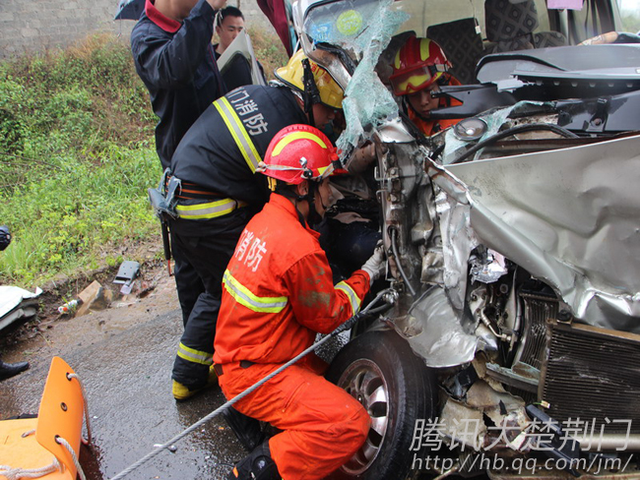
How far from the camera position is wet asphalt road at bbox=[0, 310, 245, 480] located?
2691 millimetres

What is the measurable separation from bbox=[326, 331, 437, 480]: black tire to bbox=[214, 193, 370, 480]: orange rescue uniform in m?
0.12

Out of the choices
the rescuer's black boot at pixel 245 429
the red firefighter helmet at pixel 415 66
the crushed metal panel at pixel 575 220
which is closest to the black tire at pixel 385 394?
the rescuer's black boot at pixel 245 429

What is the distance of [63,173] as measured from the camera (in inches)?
271

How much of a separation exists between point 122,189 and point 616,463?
19.7ft

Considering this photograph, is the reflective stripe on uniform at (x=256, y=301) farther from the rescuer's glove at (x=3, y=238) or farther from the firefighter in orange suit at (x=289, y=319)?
the rescuer's glove at (x=3, y=238)

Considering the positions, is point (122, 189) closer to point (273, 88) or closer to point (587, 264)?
point (273, 88)

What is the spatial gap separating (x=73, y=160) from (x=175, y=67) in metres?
5.40

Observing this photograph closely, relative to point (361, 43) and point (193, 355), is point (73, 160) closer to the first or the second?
point (193, 355)

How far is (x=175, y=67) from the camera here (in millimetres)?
2639

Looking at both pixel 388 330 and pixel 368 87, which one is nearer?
pixel 368 87

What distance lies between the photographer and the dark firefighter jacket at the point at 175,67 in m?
2.62

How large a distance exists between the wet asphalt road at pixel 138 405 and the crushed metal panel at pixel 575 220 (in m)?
1.87

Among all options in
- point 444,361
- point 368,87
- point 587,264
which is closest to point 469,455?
point 444,361

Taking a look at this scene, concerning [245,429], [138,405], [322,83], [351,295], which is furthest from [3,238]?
[351,295]
